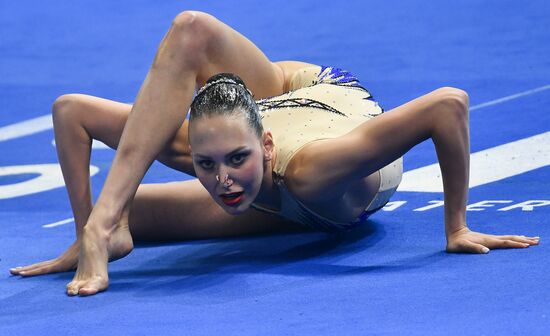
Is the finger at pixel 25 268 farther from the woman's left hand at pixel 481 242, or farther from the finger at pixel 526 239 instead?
the finger at pixel 526 239

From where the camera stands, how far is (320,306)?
298cm

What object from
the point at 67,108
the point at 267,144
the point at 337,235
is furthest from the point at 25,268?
the point at 337,235

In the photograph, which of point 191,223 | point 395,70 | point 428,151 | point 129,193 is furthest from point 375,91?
point 129,193

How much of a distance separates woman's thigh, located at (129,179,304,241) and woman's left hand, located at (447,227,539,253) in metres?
0.72

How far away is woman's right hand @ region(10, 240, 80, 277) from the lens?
3.64 m

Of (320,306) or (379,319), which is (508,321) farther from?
(320,306)

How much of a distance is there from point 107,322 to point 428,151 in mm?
2390

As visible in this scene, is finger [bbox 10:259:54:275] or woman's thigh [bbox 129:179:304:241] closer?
finger [bbox 10:259:54:275]

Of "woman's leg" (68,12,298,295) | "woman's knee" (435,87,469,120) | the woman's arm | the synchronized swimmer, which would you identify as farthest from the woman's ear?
"woman's knee" (435,87,469,120)

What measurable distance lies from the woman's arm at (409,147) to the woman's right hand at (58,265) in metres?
0.79

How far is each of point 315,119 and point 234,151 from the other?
566 mm

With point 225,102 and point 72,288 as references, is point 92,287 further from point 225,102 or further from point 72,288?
point 225,102

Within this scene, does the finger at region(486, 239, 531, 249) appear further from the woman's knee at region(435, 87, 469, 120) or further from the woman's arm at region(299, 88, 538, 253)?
the woman's knee at region(435, 87, 469, 120)

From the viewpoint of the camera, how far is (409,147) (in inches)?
132
